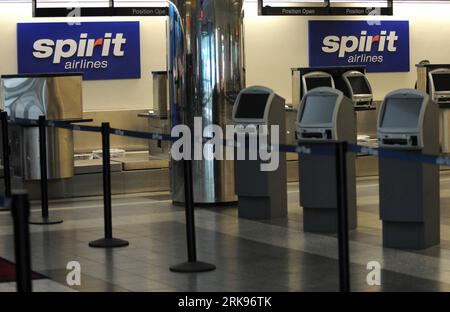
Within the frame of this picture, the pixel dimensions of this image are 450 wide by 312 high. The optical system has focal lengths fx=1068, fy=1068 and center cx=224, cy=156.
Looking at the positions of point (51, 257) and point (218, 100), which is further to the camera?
point (218, 100)

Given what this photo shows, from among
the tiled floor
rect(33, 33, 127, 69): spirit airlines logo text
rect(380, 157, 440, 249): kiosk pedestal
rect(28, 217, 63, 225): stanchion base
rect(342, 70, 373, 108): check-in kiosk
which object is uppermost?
rect(33, 33, 127, 69): spirit airlines logo text

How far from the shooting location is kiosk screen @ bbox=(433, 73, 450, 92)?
56.1ft

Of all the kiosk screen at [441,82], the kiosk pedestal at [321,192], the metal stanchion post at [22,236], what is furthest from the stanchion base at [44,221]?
the kiosk screen at [441,82]

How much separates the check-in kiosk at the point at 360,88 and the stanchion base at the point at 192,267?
838cm

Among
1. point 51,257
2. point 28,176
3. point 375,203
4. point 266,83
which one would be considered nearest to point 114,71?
point 266,83

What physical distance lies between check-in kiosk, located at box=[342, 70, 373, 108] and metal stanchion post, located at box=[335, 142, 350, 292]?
9551mm

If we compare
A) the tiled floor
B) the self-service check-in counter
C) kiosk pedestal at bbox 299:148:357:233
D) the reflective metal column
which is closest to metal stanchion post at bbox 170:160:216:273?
the tiled floor

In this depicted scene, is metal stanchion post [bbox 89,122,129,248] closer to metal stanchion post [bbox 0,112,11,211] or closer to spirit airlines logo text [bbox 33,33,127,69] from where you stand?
metal stanchion post [bbox 0,112,11,211]

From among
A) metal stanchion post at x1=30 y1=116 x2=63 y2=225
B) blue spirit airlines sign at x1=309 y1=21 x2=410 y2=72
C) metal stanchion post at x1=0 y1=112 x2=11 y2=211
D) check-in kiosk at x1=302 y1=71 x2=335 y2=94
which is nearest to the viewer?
metal stanchion post at x1=30 y1=116 x2=63 y2=225

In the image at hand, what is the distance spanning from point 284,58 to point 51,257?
10.0m

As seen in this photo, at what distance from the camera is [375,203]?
1307cm

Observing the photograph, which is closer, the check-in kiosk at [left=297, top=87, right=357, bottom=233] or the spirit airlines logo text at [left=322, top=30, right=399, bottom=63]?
the check-in kiosk at [left=297, top=87, right=357, bottom=233]

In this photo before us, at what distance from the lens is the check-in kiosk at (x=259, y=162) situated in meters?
11.6

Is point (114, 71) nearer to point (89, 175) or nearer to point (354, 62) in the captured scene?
point (89, 175)
